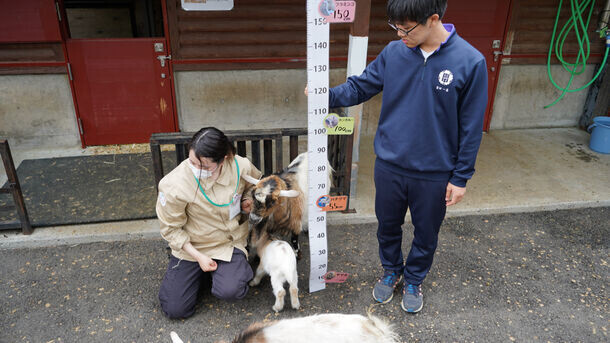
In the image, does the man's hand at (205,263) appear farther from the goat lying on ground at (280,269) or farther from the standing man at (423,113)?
the standing man at (423,113)

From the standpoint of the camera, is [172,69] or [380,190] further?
[172,69]

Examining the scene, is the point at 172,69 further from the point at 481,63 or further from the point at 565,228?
the point at 565,228

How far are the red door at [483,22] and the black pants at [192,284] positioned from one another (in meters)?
4.40

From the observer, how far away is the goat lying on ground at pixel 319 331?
2006 millimetres

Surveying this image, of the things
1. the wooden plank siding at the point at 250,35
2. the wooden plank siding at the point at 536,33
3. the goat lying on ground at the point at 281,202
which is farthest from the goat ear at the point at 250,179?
the wooden plank siding at the point at 536,33

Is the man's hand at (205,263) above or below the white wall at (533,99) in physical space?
below

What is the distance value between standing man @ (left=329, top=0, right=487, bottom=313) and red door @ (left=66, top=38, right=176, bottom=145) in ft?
11.1

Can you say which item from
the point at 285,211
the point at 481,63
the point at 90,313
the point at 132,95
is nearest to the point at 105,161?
the point at 132,95

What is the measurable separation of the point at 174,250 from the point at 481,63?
7.48ft

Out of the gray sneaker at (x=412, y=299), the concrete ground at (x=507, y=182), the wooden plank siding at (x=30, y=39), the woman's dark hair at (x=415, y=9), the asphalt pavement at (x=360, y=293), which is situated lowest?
the asphalt pavement at (x=360, y=293)

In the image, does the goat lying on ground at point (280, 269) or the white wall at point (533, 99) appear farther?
the white wall at point (533, 99)

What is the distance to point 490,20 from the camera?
229 inches

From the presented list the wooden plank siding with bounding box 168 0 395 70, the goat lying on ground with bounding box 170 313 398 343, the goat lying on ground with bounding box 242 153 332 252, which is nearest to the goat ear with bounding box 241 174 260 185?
the goat lying on ground with bounding box 242 153 332 252

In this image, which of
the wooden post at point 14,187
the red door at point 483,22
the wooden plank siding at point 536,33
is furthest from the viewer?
the wooden plank siding at point 536,33
